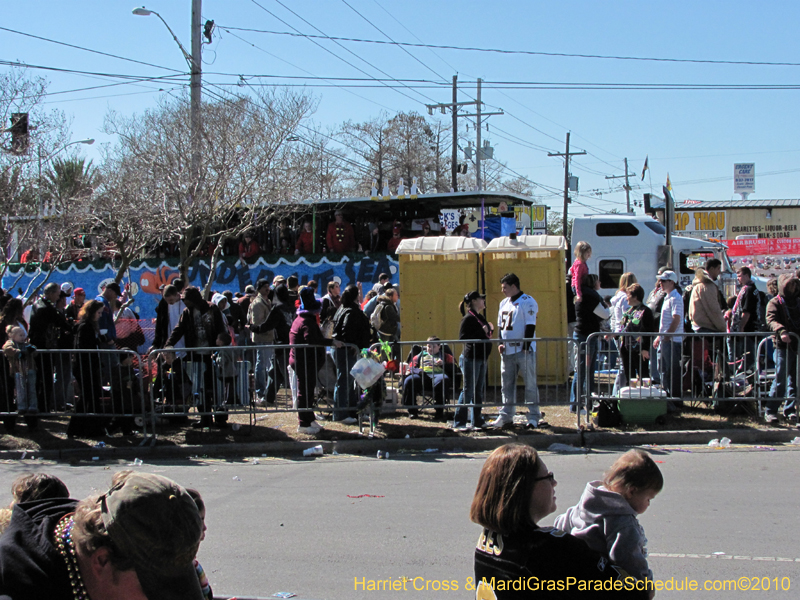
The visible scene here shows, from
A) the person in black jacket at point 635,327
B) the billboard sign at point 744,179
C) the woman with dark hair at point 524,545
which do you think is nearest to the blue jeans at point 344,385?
the person in black jacket at point 635,327

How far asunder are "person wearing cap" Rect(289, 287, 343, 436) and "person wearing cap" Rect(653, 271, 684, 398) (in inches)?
169

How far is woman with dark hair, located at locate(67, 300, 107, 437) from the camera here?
944 cm

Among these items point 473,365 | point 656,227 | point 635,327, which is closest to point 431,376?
point 473,365

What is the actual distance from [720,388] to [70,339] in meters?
8.83

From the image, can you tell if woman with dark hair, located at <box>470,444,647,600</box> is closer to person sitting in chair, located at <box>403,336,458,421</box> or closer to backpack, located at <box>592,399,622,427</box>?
backpack, located at <box>592,399,622,427</box>

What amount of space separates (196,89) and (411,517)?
16.4 m

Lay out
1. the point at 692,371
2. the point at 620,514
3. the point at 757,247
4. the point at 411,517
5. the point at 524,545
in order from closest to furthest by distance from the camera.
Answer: the point at 524,545 → the point at 620,514 → the point at 411,517 → the point at 692,371 → the point at 757,247

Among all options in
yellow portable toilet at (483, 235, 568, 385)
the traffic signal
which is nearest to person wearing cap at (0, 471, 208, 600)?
yellow portable toilet at (483, 235, 568, 385)

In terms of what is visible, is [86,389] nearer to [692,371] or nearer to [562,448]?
[562,448]

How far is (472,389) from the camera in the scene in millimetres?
9609

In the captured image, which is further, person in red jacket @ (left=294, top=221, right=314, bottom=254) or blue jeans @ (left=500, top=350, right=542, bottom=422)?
person in red jacket @ (left=294, top=221, right=314, bottom=254)

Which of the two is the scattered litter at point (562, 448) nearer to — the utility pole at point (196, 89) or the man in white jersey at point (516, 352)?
the man in white jersey at point (516, 352)

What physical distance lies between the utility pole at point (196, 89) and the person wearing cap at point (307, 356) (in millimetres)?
9418

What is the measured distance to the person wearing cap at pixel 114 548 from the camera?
217 centimetres
